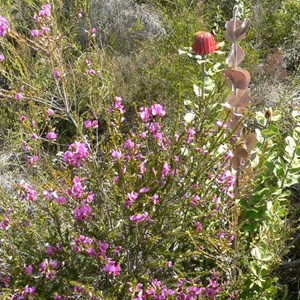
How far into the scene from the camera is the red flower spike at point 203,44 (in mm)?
1940

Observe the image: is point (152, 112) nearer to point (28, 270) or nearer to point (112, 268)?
point (112, 268)

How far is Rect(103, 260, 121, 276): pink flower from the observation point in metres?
1.76

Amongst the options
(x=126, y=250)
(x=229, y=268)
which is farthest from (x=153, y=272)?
→ (x=229, y=268)

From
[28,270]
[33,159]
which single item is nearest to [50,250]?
[28,270]

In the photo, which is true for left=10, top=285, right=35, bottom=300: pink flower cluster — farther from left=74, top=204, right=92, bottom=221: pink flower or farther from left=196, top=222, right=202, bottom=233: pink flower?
left=196, top=222, right=202, bottom=233: pink flower

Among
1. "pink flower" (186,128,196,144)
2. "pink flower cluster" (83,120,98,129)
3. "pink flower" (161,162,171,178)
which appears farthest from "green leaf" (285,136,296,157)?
"pink flower cluster" (83,120,98,129)

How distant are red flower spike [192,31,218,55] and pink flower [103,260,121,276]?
895mm

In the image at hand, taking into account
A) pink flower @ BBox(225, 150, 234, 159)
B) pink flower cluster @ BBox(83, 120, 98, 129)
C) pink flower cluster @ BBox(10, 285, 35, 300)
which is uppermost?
pink flower cluster @ BBox(83, 120, 98, 129)

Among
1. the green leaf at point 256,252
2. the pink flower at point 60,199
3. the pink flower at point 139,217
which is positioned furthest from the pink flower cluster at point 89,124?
the green leaf at point 256,252

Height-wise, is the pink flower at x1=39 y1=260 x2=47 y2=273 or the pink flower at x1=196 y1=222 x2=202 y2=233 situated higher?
the pink flower at x1=196 y1=222 x2=202 y2=233

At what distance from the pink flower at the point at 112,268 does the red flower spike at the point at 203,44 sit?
0.90m

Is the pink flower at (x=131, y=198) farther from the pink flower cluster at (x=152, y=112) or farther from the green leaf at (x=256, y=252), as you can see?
the green leaf at (x=256, y=252)

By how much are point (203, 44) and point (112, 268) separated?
933mm

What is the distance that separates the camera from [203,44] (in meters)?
1.95
